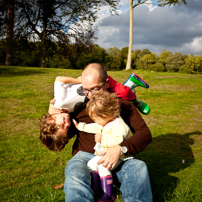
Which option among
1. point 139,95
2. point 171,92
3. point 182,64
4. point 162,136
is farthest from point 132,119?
point 182,64

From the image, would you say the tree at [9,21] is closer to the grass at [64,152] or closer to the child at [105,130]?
the grass at [64,152]

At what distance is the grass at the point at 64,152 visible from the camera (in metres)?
3.14

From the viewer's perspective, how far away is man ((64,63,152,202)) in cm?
213

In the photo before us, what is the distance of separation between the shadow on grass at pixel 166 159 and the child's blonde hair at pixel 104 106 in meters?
1.44

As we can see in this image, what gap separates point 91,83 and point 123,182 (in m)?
1.22

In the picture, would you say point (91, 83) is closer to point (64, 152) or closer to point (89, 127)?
point (89, 127)

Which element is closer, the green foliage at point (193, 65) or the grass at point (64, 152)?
the grass at point (64, 152)

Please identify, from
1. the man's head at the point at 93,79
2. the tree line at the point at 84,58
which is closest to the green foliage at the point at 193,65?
the tree line at the point at 84,58

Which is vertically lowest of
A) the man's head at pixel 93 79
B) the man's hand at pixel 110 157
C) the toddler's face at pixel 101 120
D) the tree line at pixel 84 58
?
the man's hand at pixel 110 157

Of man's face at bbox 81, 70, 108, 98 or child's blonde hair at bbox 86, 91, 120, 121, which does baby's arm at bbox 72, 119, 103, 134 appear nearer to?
child's blonde hair at bbox 86, 91, 120, 121

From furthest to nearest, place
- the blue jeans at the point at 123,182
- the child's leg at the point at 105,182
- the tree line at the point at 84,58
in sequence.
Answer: the tree line at the point at 84,58
the child's leg at the point at 105,182
the blue jeans at the point at 123,182

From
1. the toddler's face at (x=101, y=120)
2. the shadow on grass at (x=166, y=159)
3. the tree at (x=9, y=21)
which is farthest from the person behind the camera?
the tree at (x=9, y=21)

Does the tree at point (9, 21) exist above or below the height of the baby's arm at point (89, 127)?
above

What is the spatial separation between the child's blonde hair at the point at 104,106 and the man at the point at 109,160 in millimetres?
217
